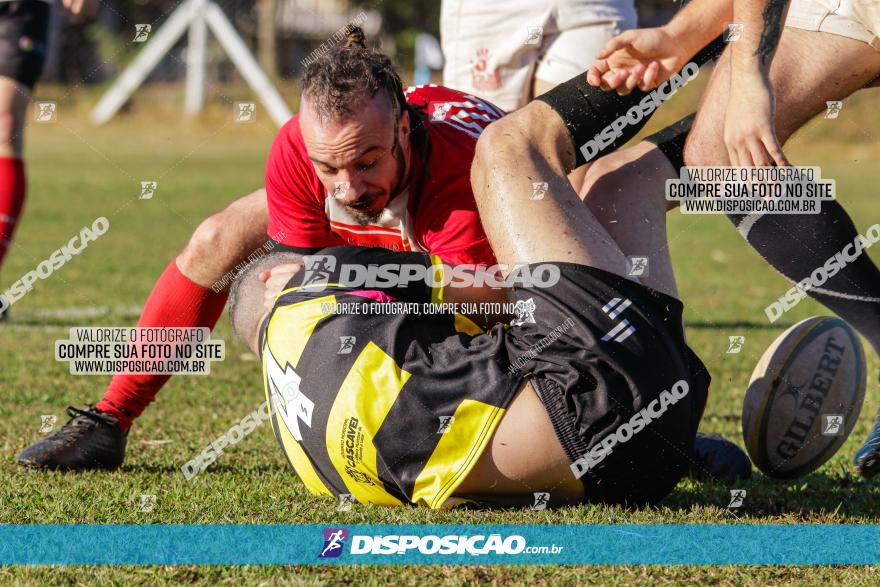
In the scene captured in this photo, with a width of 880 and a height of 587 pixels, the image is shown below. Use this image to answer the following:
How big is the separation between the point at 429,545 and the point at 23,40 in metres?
3.81

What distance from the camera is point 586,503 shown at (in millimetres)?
3107

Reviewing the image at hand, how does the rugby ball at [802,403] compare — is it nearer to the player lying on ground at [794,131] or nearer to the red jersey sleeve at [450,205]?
the player lying on ground at [794,131]

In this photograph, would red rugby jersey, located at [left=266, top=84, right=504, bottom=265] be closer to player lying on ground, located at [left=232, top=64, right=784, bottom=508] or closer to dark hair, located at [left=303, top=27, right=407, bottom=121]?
dark hair, located at [left=303, top=27, right=407, bottom=121]

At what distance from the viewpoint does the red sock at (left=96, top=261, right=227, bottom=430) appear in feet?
12.7

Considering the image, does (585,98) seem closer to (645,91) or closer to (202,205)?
(645,91)

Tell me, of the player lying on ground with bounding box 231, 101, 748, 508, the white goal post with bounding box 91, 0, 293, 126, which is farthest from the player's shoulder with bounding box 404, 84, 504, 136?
the white goal post with bounding box 91, 0, 293, 126

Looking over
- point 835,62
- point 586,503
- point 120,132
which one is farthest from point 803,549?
→ point 120,132

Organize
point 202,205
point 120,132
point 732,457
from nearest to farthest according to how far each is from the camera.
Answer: point 732,457 < point 202,205 < point 120,132

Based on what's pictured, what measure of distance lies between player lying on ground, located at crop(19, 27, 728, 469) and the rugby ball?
35.2 inches

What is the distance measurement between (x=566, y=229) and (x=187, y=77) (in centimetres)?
2462

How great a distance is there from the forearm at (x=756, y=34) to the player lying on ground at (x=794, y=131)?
0.17m

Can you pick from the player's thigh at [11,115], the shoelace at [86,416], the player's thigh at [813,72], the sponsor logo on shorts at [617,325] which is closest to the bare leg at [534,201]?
the sponsor logo on shorts at [617,325]

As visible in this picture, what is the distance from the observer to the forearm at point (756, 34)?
3.24m

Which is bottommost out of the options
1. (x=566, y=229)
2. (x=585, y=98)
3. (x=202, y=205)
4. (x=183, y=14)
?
(x=202, y=205)
